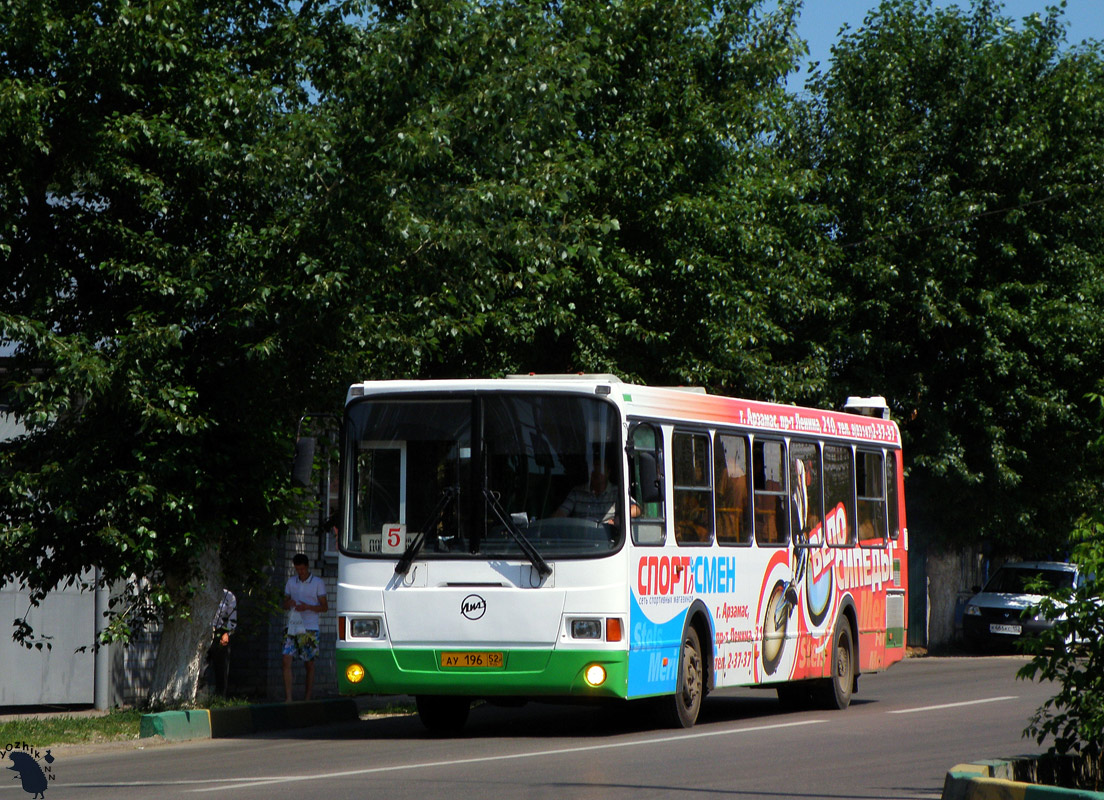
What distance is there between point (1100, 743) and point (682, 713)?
5.83 m

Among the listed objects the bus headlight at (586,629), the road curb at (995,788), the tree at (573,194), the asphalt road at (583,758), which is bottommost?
the asphalt road at (583,758)

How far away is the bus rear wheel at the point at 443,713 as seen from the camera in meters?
14.7

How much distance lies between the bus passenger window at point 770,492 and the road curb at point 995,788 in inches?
275

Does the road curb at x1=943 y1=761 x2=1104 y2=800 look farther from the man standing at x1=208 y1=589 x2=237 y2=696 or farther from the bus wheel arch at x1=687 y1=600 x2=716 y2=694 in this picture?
the man standing at x1=208 y1=589 x2=237 y2=696

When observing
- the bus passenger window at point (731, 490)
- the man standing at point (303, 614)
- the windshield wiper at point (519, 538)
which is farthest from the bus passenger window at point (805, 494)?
the man standing at point (303, 614)

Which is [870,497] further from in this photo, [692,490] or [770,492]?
[692,490]

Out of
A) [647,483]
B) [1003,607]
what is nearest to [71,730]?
[647,483]

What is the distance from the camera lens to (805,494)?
1688 centimetres

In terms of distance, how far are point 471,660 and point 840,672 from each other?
574cm

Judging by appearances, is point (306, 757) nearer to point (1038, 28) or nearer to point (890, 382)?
point (890, 382)

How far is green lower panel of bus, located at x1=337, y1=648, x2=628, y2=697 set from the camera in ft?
43.6

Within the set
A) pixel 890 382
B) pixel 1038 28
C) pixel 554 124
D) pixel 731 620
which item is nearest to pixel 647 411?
pixel 731 620

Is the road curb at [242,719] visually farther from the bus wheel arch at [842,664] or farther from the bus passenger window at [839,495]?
the bus passenger window at [839,495]

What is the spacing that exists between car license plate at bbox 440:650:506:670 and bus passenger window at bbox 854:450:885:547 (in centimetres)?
615
